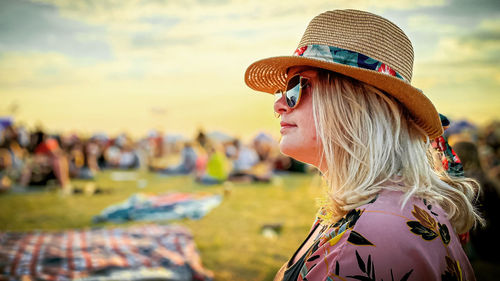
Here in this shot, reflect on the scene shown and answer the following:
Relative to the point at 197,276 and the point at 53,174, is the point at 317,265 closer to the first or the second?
the point at 197,276

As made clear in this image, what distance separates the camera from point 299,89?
5.05 ft

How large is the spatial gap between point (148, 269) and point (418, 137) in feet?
13.9

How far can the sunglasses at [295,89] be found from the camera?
1.54 metres

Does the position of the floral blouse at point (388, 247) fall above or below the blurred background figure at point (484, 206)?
above

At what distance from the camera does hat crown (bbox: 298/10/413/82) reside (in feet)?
4.76

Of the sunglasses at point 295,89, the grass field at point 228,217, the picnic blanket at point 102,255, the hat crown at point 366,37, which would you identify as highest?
the hat crown at point 366,37

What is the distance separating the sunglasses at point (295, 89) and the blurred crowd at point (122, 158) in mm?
11790

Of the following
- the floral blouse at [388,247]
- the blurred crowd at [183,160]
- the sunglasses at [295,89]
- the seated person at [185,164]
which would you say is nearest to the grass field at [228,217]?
the blurred crowd at [183,160]

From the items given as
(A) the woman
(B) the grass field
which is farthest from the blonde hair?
(B) the grass field

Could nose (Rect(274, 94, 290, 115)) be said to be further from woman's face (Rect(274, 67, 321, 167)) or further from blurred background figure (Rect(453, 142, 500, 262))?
blurred background figure (Rect(453, 142, 500, 262))

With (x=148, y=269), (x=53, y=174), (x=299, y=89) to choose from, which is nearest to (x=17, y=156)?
(x=53, y=174)

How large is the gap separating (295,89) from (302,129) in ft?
0.66

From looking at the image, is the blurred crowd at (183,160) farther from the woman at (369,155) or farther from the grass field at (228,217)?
the woman at (369,155)

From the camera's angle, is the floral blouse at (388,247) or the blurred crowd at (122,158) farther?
the blurred crowd at (122,158)
